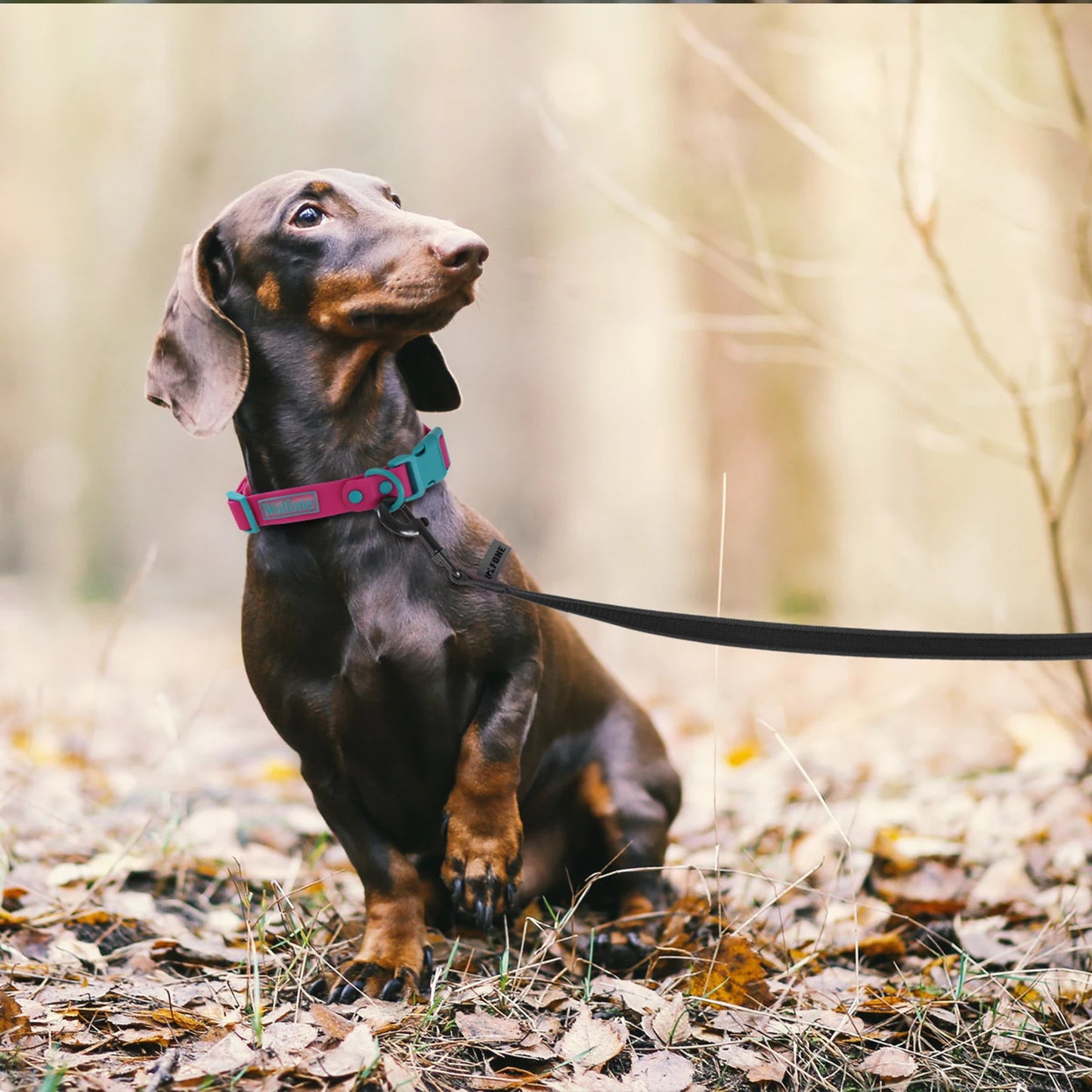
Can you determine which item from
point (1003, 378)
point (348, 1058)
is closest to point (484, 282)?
point (1003, 378)

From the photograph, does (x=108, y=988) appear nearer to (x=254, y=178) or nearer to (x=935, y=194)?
(x=935, y=194)

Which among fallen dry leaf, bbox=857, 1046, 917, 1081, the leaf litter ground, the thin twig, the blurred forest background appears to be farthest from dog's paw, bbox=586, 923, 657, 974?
the blurred forest background

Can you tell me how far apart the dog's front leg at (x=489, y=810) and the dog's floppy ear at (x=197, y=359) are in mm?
774

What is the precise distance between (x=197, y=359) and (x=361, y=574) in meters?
0.52

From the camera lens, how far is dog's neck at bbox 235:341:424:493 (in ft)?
7.55

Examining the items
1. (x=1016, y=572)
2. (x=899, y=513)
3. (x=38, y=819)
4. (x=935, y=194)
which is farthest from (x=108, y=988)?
(x=1016, y=572)

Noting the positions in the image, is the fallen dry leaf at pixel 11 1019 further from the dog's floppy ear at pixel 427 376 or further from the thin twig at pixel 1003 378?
the thin twig at pixel 1003 378

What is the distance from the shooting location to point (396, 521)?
2.29 m

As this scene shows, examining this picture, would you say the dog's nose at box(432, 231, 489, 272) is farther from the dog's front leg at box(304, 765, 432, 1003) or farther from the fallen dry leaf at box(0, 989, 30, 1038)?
the fallen dry leaf at box(0, 989, 30, 1038)

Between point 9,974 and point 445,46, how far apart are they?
14.0 meters

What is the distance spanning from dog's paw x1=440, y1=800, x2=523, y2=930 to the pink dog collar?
63 centimetres

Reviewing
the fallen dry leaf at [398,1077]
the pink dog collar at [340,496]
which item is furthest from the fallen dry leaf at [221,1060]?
the pink dog collar at [340,496]

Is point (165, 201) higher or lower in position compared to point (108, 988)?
higher

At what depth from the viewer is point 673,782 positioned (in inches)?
118
